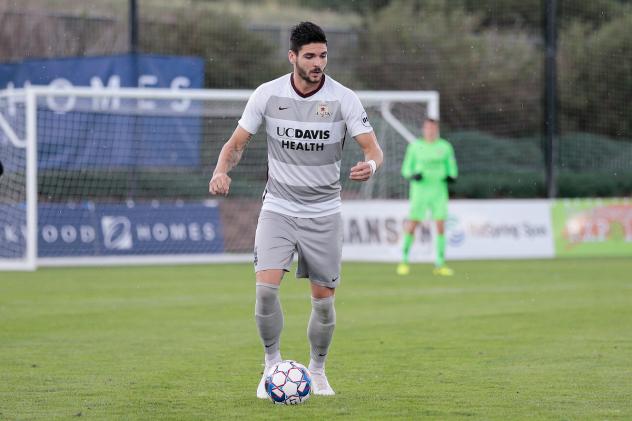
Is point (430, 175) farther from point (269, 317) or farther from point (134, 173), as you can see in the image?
point (269, 317)

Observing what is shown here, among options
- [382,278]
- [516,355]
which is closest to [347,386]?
[516,355]

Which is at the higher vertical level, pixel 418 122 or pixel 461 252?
pixel 418 122

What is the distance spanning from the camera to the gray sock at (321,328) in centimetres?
759

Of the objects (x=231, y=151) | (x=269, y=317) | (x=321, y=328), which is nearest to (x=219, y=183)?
(x=231, y=151)

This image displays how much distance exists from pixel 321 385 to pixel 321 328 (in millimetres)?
364

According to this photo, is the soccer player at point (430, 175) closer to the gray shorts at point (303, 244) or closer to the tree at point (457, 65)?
the gray shorts at point (303, 244)

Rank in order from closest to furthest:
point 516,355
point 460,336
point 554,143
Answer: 1. point 516,355
2. point 460,336
3. point 554,143

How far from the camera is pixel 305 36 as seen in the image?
7.17 m

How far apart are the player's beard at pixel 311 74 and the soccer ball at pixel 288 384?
173cm

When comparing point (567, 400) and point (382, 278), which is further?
point (382, 278)

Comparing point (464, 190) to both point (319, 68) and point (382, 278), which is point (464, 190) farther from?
point (319, 68)

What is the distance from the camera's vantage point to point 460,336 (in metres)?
10.8

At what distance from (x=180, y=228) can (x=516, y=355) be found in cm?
1313

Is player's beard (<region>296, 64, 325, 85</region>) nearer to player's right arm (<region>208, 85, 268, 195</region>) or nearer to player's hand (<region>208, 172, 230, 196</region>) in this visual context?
player's right arm (<region>208, 85, 268, 195</region>)
